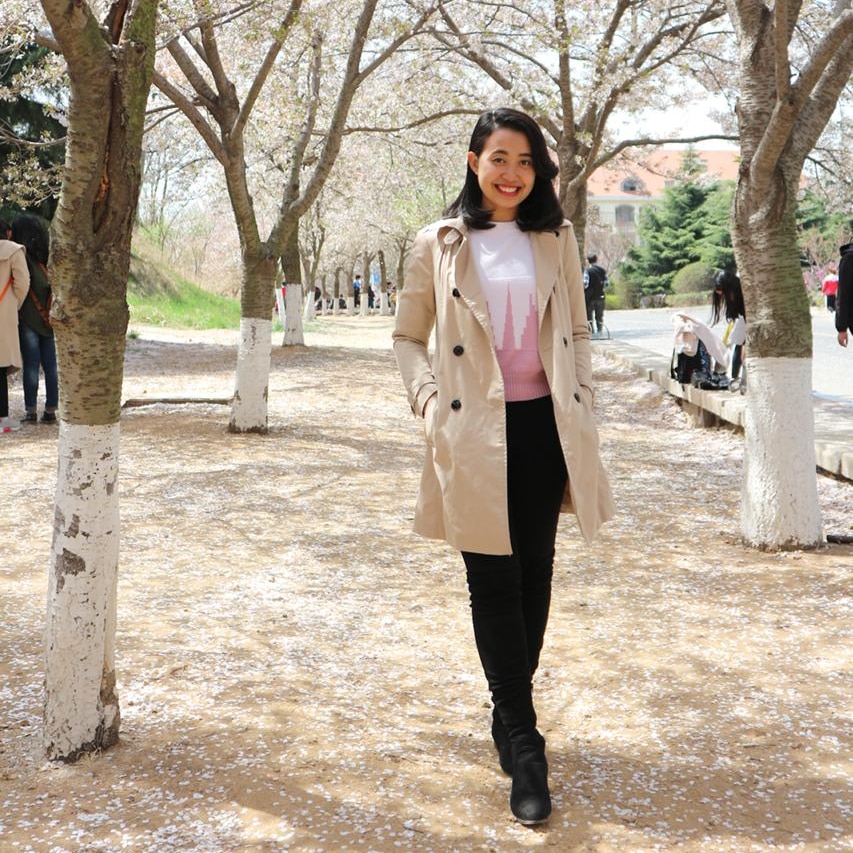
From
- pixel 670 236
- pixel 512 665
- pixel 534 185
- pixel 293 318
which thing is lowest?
pixel 512 665

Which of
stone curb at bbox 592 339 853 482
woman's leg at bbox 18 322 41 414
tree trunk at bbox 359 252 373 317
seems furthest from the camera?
tree trunk at bbox 359 252 373 317

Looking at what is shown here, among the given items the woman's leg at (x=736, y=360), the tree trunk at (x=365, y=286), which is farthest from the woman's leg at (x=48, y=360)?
the tree trunk at (x=365, y=286)

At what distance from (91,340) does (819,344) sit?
17.8 meters

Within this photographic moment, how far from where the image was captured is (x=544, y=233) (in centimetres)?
301

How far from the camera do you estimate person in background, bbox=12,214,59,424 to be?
941 centimetres

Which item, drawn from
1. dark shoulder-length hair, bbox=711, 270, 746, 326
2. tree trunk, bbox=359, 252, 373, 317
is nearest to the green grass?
tree trunk, bbox=359, 252, 373, 317

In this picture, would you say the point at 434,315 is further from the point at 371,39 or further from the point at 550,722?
the point at 371,39

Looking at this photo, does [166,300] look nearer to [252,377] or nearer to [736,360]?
[736,360]

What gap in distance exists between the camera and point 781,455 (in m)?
5.69

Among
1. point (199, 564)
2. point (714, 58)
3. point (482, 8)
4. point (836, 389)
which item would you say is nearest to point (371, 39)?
point (482, 8)

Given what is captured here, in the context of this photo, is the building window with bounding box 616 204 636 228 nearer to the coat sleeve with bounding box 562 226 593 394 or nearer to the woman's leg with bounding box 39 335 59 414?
the woman's leg with bounding box 39 335 59 414

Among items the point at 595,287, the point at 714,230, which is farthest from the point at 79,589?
the point at 714,230

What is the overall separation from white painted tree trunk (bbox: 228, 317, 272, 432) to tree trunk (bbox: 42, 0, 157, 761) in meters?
6.17

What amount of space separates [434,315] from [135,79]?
107 centimetres
